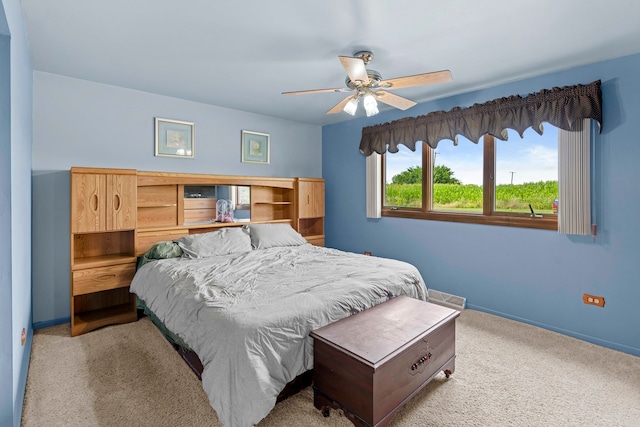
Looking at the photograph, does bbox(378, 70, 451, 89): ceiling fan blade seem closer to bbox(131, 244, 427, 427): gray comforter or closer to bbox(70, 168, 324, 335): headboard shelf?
bbox(131, 244, 427, 427): gray comforter

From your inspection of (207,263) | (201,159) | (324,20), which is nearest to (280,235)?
(207,263)

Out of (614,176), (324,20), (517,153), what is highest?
(324,20)

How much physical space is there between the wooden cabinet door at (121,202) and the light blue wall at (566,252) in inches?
122

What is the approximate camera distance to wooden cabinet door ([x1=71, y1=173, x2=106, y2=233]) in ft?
9.47

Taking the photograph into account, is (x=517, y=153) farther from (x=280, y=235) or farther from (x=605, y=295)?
(x=280, y=235)

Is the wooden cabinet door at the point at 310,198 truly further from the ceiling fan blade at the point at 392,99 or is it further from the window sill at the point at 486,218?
the ceiling fan blade at the point at 392,99

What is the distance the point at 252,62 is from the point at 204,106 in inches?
59.7

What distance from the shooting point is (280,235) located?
393 centimetres

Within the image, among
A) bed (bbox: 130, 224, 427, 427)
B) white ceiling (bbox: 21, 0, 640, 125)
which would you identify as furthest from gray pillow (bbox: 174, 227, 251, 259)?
white ceiling (bbox: 21, 0, 640, 125)

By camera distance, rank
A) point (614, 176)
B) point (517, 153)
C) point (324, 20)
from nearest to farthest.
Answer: point (324, 20)
point (614, 176)
point (517, 153)

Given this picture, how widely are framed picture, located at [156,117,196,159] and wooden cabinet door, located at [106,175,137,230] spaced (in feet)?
2.07

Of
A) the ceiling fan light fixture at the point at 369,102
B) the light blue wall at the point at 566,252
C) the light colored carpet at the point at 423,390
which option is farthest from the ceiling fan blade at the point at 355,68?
the light colored carpet at the point at 423,390

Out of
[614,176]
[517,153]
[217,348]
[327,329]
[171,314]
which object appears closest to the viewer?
[217,348]

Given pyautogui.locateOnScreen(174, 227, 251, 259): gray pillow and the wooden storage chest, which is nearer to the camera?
the wooden storage chest
